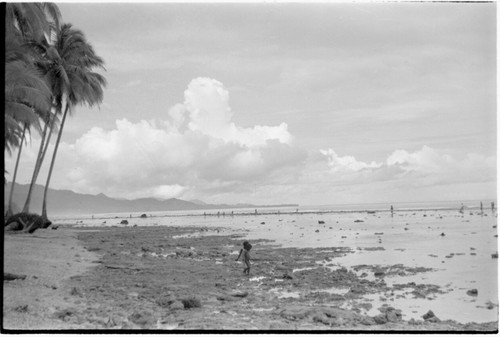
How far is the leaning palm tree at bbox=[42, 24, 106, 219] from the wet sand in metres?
→ 9.20

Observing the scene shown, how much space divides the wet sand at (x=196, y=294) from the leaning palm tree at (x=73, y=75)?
362 inches

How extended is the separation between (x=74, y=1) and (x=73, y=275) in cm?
617

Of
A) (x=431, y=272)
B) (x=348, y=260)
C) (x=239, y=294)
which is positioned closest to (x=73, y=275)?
(x=239, y=294)

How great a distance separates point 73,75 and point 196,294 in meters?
16.0

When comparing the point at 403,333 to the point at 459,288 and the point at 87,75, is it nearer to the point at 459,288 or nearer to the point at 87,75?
the point at 459,288

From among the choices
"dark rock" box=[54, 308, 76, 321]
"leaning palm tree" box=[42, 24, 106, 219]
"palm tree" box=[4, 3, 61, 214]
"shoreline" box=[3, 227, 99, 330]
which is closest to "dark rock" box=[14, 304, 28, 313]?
"shoreline" box=[3, 227, 99, 330]

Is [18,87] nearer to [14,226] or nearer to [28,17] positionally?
[28,17]

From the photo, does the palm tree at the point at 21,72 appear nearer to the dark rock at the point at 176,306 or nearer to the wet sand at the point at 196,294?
the wet sand at the point at 196,294

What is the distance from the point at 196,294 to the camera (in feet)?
30.0

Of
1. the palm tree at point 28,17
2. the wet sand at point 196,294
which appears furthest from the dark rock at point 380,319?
the palm tree at point 28,17

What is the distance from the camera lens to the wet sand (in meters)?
7.13

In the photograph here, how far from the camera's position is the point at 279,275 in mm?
11539

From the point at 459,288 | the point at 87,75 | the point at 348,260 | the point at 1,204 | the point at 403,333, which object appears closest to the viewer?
the point at 403,333

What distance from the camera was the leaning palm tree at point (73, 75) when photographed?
68.7 ft
